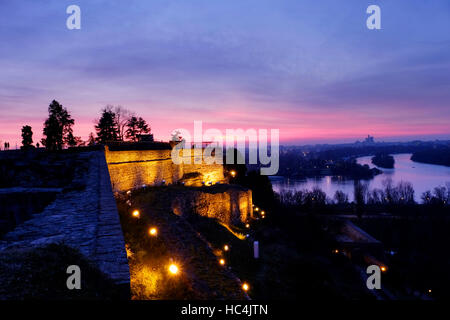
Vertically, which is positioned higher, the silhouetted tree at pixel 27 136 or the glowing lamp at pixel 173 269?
the silhouetted tree at pixel 27 136

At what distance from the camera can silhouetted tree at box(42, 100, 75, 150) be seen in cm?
2662

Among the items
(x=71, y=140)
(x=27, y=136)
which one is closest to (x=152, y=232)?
(x=27, y=136)

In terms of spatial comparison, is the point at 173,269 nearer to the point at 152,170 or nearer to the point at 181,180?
the point at 152,170

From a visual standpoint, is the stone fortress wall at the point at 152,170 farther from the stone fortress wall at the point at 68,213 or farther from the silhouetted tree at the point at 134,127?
the silhouetted tree at the point at 134,127

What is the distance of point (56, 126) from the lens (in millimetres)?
26969

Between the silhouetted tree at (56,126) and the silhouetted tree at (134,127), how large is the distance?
6.79m

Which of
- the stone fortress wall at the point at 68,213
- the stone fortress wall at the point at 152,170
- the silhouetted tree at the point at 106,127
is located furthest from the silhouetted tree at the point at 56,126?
the stone fortress wall at the point at 68,213

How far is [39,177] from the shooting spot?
7.24 metres

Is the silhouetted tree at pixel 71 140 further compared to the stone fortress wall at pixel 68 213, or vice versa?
the silhouetted tree at pixel 71 140

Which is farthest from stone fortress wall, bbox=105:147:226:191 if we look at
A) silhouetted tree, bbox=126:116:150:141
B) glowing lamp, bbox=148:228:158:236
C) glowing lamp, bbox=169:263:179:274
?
silhouetted tree, bbox=126:116:150:141

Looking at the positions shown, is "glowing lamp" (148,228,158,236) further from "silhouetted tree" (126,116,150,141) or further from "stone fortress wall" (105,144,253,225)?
"silhouetted tree" (126,116,150,141)

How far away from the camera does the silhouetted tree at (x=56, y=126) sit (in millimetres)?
26625
